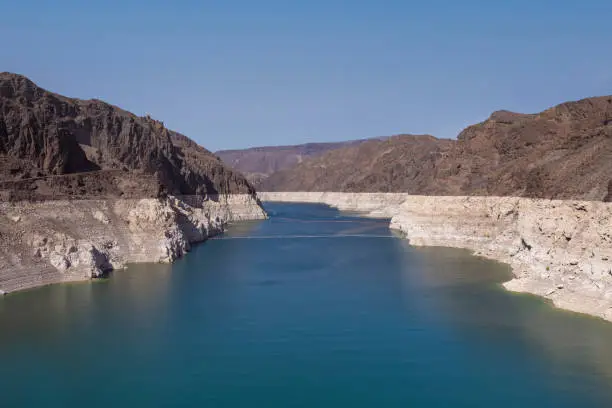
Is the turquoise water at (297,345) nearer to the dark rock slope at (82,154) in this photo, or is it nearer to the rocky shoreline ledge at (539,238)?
the rocky shoreline ledge at (539,238)

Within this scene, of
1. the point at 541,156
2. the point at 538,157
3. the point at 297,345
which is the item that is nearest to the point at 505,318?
the point at 297,345

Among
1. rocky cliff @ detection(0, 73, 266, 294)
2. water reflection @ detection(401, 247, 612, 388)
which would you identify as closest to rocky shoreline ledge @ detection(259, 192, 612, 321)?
water reflection @ detection(401, 247, 612, 388)

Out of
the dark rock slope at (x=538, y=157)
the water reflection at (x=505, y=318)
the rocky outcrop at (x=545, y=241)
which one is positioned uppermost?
the dark rock slope at (x=538, y=157)

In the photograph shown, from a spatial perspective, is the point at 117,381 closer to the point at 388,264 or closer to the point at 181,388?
the point at 181,388

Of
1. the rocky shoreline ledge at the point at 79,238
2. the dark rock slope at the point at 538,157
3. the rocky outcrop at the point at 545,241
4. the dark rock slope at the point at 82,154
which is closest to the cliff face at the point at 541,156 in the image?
the dark rock slope at the point at 538,157

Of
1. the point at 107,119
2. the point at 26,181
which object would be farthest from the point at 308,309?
the point at 107,119
